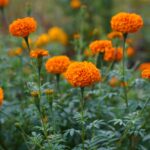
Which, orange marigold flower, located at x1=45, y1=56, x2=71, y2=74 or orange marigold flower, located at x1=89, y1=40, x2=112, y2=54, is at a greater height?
orange marigold flower, located at x1=89, y1=40, x2=112, y2=54

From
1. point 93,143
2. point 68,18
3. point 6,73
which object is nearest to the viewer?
point 93,143

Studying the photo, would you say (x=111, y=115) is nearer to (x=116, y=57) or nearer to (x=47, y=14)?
(x=116, y=57)

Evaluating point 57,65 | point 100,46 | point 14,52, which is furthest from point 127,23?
point 14,52

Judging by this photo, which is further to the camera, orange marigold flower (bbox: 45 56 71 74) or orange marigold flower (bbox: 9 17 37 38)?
orange marigold flower (bbox: 45 56 71 74)

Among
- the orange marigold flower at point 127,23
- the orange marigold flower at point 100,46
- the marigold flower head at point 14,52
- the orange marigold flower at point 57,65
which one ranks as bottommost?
the marigold flower head at point 14,52

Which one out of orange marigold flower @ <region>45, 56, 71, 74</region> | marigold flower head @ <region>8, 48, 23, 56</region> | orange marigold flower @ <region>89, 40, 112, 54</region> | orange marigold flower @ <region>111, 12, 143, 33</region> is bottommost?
marigold flower head @ <region>8, 48, 23, 56</region>

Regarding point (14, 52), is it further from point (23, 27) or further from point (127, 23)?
point (127, 23)

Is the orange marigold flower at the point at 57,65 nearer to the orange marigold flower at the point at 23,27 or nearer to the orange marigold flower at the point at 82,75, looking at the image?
the orange marigold flower at the point at 23,27

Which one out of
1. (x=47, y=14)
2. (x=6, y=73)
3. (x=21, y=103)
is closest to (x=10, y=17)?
(x=47, y=14)

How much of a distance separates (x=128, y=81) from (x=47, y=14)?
3.94m

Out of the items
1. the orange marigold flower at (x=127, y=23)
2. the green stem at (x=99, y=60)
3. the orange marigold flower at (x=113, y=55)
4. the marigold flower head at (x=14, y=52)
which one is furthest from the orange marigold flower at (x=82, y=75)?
the marigold flower head at (x=14, y=52)

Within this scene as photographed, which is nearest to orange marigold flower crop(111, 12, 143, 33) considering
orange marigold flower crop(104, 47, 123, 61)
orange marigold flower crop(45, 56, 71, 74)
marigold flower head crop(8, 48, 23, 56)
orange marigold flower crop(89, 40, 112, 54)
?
orange marigold flower crop(89, 40, 112, 54)

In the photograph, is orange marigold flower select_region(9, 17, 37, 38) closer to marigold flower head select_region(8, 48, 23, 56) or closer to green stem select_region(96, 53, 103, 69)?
green stem select_region(96, 53, 103, 69)

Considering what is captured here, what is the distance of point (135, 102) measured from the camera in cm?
269
